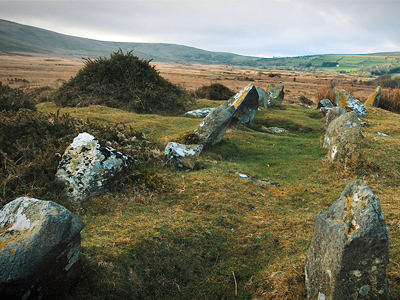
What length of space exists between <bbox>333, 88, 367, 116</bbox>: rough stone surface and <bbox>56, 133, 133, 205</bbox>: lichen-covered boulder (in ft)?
63.5

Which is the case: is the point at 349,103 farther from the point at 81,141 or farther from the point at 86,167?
the point at 86,167

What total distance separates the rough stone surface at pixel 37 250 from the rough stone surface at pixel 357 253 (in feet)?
11.8

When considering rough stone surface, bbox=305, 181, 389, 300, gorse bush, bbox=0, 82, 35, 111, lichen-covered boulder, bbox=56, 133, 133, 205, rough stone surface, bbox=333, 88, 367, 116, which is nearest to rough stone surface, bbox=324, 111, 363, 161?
rough stone surface, bbox=305, 181, 389, 300

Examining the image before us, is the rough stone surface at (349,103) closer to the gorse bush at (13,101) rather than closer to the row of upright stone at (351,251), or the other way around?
the row of upright stone at (351,251)

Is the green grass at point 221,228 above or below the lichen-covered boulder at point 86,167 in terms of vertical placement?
below

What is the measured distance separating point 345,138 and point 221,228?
6.90 m

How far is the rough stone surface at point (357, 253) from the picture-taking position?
380 cm

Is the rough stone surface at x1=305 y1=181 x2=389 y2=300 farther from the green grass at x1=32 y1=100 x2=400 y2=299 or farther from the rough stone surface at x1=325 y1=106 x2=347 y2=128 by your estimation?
the rough stone surface at x1=325 y1=106 x2=347 y2=128

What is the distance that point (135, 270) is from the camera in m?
5.16

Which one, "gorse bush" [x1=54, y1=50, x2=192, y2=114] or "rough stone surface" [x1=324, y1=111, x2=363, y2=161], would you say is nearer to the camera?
"rough stone surface" [x1=324, y1=111, x2=363, y2=161]

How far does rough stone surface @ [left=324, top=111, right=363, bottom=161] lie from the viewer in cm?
1080

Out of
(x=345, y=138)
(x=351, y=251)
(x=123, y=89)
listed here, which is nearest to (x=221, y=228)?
(x=351, y=251)

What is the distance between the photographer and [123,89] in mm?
20969

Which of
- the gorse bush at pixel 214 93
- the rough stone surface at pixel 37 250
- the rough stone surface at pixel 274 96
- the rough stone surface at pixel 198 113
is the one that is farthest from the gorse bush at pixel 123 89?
the rough stone surface at pixel 37 250
